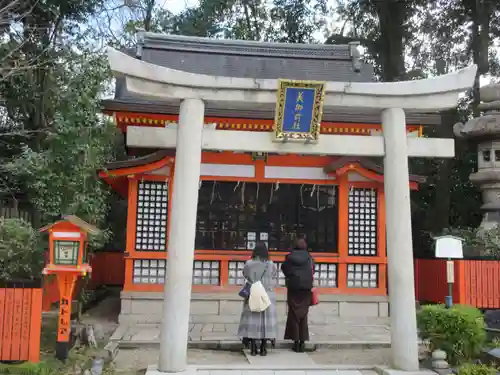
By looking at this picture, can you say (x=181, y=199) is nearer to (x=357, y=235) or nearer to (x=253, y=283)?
(x=253, y=283)

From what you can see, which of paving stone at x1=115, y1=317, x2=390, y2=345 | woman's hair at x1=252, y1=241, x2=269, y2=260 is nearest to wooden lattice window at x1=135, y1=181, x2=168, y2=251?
paving stone at x1=115, y1=317, x2=390, y2=345

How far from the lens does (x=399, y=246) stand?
6.91m

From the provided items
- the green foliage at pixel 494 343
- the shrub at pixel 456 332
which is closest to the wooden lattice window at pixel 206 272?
the shrub at pixel 456 332

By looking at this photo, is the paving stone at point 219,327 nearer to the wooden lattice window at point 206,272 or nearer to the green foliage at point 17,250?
the wooden lattice window at point 206,272

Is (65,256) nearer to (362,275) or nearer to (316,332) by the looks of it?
(316,332)

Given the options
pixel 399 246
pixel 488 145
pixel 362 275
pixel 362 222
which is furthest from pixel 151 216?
pixel 488 145

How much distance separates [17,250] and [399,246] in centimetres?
574

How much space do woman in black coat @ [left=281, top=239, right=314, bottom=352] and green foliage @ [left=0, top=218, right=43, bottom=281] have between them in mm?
3899

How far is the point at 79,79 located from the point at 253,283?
4774 millimetres

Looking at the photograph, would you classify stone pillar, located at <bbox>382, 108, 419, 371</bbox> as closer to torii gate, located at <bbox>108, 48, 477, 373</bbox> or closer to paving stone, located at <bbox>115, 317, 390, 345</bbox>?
torii gate, located at <bbox>108, 48, 477, 373</bbox>

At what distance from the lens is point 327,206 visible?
11.1 m

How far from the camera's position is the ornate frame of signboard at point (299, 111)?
6.91m

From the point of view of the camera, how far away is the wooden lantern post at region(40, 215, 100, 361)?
7.08m

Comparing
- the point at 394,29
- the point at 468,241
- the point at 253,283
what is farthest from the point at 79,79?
the point at 394,29
